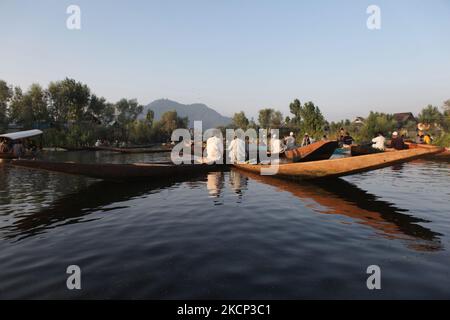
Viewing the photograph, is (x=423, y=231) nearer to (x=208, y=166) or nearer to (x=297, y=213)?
(x=297, y=213)

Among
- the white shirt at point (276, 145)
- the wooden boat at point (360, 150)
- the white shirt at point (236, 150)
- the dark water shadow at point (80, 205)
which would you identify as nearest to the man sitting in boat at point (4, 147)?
the dark water shadow at point (80, 205)

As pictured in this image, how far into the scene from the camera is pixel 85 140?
158 feet

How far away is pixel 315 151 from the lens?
516 inches

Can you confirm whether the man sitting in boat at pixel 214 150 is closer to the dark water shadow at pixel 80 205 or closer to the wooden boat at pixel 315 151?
the dark water shadow at pixel 80 205

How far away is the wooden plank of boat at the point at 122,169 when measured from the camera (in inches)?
356

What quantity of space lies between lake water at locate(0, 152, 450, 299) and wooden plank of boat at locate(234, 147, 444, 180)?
843 mm

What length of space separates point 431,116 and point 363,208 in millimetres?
75811

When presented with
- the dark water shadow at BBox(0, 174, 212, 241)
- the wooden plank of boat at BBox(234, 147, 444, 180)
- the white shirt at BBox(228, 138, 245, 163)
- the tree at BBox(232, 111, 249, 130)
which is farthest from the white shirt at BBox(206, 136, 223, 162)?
the tree at BBox(232, 111, 249, 130)

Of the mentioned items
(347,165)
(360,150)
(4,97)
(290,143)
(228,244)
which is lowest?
(228,244)

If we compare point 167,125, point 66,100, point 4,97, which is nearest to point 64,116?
point 66,100

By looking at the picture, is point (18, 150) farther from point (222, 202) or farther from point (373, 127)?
point (373, 127)

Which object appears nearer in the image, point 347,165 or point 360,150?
point 347,165

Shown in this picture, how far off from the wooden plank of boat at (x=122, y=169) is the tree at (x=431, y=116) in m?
70.9
